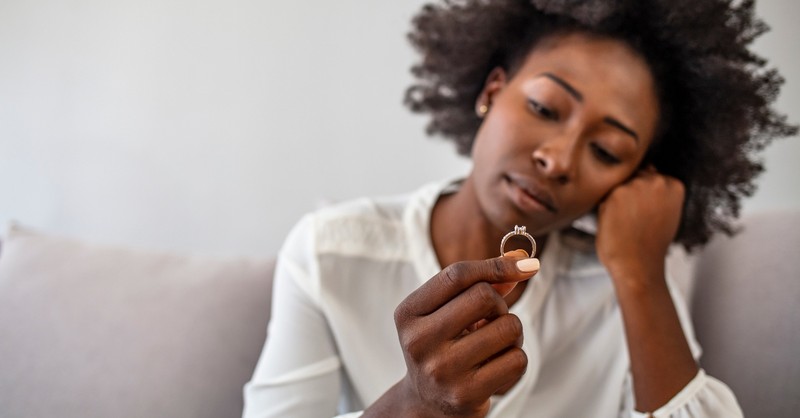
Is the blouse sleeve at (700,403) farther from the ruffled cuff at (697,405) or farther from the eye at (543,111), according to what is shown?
the eye at (543,111)

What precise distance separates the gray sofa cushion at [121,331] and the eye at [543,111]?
576 millimetres

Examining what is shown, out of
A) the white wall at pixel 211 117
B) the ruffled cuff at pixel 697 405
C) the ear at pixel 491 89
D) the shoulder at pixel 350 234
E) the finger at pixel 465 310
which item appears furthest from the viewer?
the white wall at pixel 211 117

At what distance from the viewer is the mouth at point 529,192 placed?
3.15ft

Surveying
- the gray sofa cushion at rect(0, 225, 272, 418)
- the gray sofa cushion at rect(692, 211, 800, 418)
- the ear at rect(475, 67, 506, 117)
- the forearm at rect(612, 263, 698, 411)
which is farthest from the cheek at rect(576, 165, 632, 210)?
the gray sofa cushion at rect(0, 225, 272, 418)

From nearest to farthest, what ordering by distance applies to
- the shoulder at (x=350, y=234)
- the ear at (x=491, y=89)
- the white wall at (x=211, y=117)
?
the shoulder at (x=350, y=234) → the ear at (x=491, y=89) → the white wall at (x=211, y=117)

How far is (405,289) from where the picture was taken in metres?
1.06

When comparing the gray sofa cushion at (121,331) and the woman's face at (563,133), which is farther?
the gray sofa cushion at (121,331)

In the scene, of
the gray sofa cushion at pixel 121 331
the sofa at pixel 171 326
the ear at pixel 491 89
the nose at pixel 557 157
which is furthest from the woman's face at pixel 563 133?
the gray sofa cushion at pixel 121 331

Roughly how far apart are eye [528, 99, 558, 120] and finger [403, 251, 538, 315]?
408 millimetres

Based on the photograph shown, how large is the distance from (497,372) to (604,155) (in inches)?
20.0

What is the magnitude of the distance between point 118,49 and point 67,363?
82cm

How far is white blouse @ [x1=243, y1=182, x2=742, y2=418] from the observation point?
0.97 m

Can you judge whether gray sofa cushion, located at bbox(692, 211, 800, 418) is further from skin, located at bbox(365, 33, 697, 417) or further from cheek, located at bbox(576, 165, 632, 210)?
cheek, located at bbox(576, 165, 632, 210)

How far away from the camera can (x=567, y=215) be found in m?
1.03
